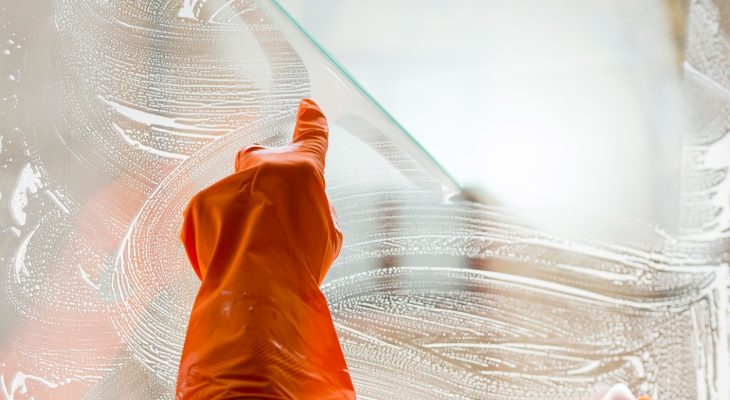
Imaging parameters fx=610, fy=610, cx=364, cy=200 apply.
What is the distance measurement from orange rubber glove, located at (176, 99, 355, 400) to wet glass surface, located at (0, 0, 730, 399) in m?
0.38

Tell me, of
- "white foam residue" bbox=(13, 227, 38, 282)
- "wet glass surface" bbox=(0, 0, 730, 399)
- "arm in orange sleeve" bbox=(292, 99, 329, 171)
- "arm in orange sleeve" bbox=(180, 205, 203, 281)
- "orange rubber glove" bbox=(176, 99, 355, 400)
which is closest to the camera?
"orange rubber glove" bbox=(176, 99, 355, 400)

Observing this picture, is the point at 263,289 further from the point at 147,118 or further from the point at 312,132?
the point at 147,118

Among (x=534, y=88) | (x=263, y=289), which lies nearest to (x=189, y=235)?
(x=263, y=289)

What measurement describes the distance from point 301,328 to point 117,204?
742mm

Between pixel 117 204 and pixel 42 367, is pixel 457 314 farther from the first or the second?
pixel 42 367

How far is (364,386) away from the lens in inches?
54.0

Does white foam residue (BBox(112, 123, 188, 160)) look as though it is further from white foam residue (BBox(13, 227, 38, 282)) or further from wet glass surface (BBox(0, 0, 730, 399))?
white foam residue (BBox(13, 227, 38, 282))

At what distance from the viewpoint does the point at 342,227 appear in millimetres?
1443

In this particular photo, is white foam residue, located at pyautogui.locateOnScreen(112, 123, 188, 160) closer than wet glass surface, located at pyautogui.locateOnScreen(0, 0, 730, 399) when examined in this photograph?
No

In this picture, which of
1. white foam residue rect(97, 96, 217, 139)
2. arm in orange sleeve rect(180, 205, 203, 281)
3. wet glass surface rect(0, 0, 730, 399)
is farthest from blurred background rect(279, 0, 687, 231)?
arm in orange sleeve rect(180, 205, 203, 281)

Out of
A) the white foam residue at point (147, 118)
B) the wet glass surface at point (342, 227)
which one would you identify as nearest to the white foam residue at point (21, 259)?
the wet glass surface at point (342, 227)

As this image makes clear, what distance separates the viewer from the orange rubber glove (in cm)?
91

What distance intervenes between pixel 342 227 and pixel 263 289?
51 cm

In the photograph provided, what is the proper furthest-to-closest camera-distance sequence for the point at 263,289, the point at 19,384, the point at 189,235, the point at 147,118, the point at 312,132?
the point at 147,118, the point at 19,384, the point at 312,132, the point at 189,235, the point at 263,289
